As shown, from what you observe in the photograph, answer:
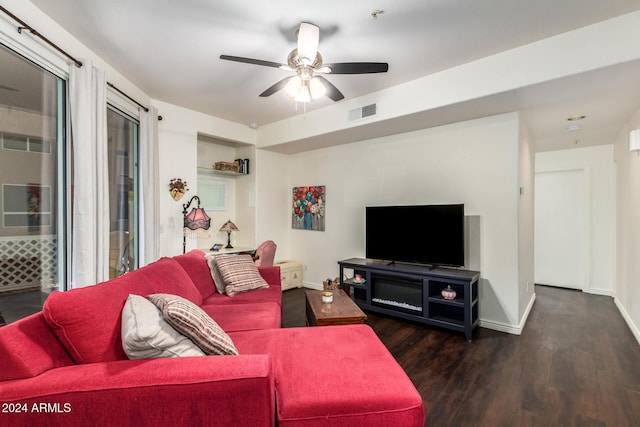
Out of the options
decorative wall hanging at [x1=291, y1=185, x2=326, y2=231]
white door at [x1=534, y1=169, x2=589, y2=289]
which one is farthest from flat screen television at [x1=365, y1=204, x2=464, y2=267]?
white door at [x1=534, y1=169, x2=589, y2=289]

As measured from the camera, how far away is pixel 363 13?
2.02 metres

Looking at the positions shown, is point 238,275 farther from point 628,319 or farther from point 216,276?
point 628,319

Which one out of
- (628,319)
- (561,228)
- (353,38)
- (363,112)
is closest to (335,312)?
(353,38)

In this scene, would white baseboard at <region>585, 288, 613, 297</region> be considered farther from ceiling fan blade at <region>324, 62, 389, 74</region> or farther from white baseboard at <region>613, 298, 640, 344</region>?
ceiling fan blade at <region>324, 62, 389, 74</region>

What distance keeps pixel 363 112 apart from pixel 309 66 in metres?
1.42

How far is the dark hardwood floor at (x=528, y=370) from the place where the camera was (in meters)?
1.81

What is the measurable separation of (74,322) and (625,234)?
205 inches

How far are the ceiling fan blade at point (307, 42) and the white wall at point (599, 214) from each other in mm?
4797

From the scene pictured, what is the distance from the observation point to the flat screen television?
3.13 m

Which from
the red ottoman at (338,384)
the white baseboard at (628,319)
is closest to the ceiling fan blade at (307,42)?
the red ottoman at (338,384)

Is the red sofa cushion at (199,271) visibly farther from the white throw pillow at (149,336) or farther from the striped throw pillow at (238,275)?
the white throw pillow at (149,336)

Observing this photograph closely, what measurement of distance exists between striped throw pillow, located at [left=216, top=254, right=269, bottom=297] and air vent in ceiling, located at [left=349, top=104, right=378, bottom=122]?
2.08m

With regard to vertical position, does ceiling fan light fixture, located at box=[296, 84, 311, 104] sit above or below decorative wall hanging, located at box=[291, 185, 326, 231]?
above

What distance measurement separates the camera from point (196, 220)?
368 cm
